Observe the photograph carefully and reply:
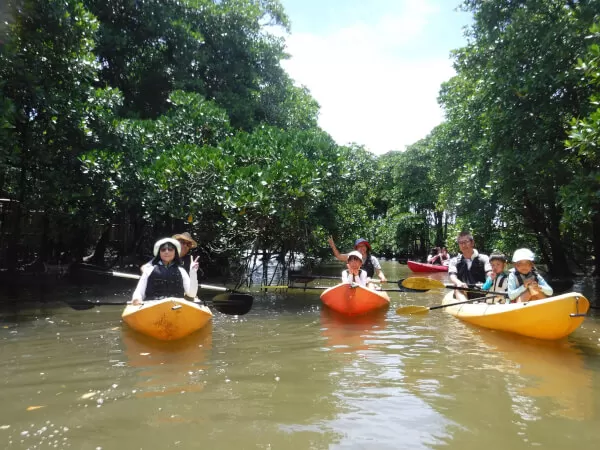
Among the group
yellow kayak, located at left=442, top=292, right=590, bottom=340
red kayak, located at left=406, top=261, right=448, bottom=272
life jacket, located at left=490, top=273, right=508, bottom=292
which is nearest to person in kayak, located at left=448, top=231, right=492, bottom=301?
life jacket, located at left=490, top=273, right=508, bottom=292

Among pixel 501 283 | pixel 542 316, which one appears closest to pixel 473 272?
pixel 501 283

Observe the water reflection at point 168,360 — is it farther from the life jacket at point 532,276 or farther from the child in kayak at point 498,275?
the child in kayak at point 498,275

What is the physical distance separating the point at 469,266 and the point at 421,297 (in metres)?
3.59

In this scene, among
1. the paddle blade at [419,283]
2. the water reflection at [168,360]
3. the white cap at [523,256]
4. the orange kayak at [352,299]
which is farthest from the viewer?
the paddle blade at [419,283]

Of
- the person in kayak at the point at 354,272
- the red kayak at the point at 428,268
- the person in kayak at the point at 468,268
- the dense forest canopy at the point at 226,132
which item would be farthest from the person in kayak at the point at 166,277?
the red kayak at the point at 428,268

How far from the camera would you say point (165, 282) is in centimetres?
638

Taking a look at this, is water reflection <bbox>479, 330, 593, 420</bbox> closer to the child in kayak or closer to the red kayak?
the child in kayak

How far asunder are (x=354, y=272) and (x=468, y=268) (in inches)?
92.1

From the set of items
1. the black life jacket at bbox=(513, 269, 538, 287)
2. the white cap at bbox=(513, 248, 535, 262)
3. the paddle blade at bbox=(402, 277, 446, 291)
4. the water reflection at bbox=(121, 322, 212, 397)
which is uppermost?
the white cap at bbox=(513, 248, 535, 262)

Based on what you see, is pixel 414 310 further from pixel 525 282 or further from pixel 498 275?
pixel 525 282

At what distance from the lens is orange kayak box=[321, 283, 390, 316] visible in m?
7.73

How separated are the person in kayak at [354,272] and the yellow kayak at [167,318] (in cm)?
333

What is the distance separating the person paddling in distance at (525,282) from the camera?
5.96 meters

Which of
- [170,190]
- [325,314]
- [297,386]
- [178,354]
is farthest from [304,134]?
[297,386]
